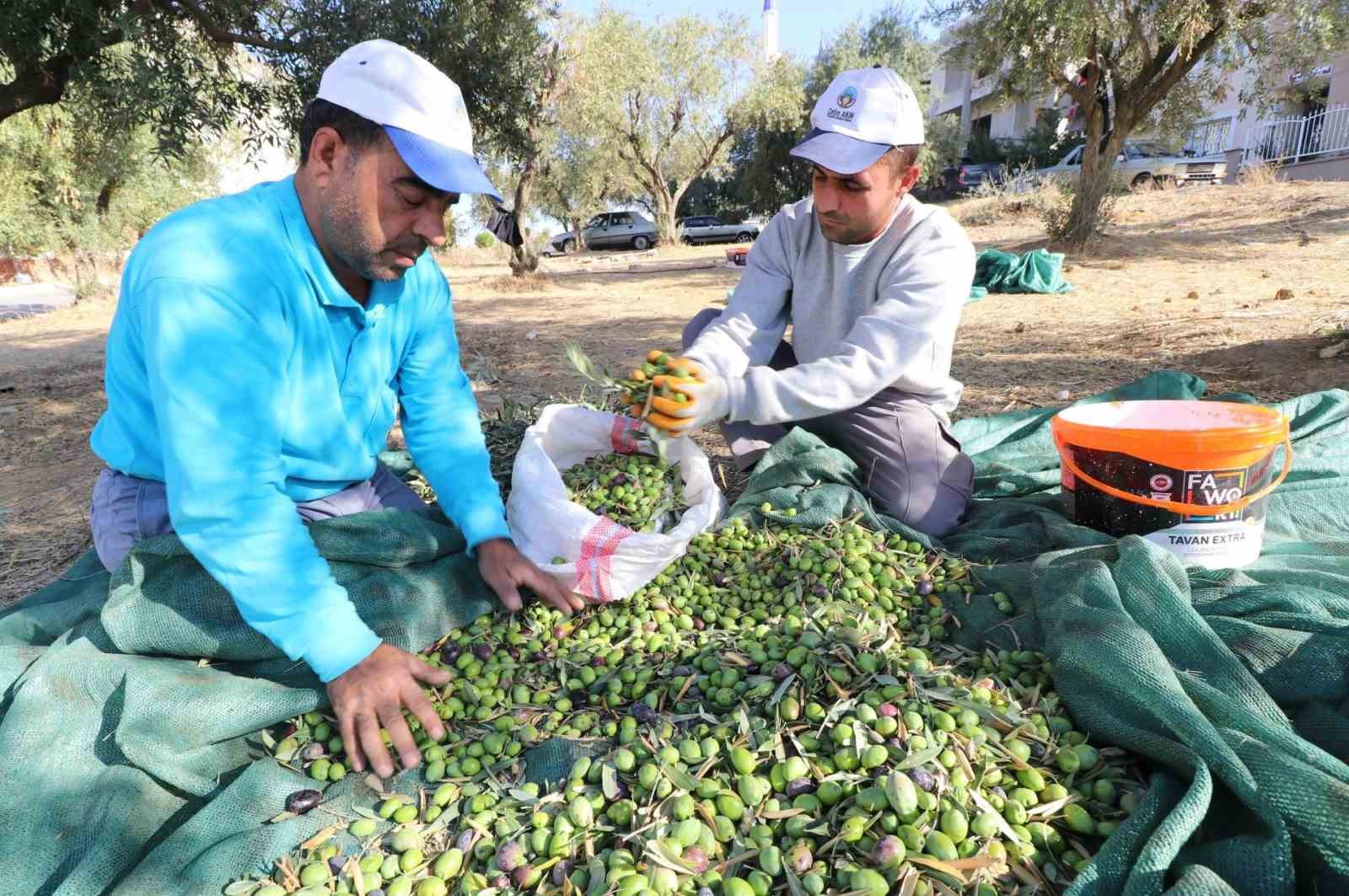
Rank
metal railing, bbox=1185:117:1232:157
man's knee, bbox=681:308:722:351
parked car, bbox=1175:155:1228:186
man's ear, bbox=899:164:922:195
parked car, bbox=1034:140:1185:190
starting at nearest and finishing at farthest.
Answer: man's ear, bbox=899:164:922:195, man's knee, bbox=681:308:722:351, parked car, bbox=1034:140:1185:190, parked car, bbox=1175:155:1228:186, metal railing, bbox=1185:117:1232:157

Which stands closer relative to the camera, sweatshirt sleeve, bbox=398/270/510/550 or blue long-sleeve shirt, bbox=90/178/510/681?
blue long-sleeve shirt, bbox=90/178/510/681

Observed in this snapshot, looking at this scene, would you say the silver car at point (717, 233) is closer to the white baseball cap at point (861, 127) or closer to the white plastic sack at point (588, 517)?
the white baseball cap at point (861, 127)

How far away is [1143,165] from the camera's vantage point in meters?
19.6

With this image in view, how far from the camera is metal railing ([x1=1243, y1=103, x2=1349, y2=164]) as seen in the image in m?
17.6

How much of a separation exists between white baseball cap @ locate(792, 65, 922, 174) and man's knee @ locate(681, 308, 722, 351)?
100 cm

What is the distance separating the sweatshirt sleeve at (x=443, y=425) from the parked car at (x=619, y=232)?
27731 mm

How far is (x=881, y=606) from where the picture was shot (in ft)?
7.62

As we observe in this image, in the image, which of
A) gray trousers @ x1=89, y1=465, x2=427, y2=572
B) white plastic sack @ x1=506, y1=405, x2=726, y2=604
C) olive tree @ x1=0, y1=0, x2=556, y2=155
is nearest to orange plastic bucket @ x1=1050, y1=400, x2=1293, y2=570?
white plastic sack @ x1=506, y1=405, x2=726, y2=604

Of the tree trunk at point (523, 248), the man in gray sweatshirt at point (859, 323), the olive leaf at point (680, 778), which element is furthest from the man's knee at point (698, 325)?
the tree trunk at point (523, 248)

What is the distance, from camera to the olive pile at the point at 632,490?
261cm

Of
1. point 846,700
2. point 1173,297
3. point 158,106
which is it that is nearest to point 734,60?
point 1173,297

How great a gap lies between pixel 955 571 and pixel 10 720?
2484 millimetres

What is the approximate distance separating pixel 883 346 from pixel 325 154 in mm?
1831

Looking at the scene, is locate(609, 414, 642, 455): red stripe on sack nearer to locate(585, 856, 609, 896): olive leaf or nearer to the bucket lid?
the bucket lid
